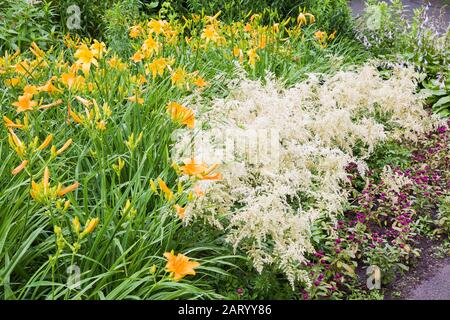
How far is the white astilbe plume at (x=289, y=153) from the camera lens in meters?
2.50

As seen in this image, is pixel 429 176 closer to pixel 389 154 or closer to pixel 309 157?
pixel 389 154

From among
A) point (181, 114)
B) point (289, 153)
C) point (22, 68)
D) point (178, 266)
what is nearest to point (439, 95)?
point (289, 153)

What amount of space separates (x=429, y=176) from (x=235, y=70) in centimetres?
162

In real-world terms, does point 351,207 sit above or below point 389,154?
below

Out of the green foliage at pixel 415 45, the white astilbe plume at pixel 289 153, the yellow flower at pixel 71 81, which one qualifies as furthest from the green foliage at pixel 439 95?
the yellow flower at pixel 71 81

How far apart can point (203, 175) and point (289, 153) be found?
113cm

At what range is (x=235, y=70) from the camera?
13.6 ft

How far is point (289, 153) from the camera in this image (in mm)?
3143

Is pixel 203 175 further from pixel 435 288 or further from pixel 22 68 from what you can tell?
pixel 22 68

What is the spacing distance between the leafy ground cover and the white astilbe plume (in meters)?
0.01

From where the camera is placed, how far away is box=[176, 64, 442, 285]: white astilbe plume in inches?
98.3

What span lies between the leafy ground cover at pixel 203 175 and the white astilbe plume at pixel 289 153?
0.01m

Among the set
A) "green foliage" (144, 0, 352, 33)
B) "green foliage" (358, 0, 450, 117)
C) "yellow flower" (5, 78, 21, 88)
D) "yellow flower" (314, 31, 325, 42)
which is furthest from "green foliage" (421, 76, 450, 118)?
"yellow flower" (5, 78, 21, 88)

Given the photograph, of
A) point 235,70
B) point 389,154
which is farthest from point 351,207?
point 235,70
